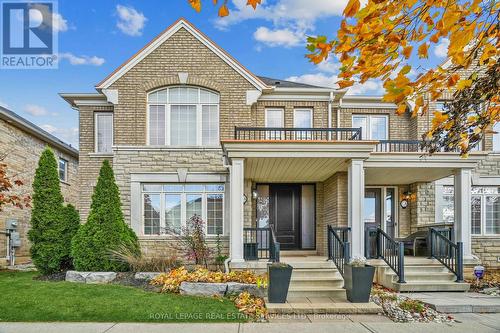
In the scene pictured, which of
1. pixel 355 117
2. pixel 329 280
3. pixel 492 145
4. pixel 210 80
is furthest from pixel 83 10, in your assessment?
pixel 492 145

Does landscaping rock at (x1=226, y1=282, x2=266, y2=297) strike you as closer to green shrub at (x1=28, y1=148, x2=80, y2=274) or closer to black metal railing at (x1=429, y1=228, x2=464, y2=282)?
black metal railing at (x1=429, y1=228, x2=464, y2=282)

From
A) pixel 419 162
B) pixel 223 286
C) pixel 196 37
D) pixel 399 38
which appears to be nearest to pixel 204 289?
pixel 223 286

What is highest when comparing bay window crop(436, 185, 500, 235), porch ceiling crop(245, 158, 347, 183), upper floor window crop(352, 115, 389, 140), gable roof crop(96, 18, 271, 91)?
gable roof crop(96, 18, 271, 91)

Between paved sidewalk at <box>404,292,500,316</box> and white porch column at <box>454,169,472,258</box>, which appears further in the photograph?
white porch column at <box>454,169,472,258</box>

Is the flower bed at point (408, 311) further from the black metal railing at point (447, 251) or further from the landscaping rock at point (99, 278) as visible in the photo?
the landscaping rock at point (99, 278)

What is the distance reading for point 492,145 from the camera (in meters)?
11.8

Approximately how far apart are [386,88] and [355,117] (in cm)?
980

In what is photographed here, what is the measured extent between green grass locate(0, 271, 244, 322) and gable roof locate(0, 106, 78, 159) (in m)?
7.61

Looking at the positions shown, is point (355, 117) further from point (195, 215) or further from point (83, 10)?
point (83, 10)

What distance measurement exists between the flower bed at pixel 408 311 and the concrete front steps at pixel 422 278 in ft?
4.57

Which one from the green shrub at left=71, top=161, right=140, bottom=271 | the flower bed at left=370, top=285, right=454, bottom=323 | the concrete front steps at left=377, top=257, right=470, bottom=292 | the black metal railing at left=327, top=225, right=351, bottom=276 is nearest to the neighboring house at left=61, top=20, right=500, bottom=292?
Result: the green shrub at left=71, top=161, right=140, bottom=271

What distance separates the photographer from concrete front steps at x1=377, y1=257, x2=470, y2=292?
8234 mm

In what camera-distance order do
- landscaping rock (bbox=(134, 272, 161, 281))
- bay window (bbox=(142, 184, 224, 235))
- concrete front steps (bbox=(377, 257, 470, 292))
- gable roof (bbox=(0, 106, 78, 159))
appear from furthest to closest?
1. gable roof (bbox=(0, 106, 78, 159))
2. bay window (bbox=(142, 184, 224, 235))
3. landscaping rock (bbox=(134, 272, 161, 281))
4. concrete front steps (bbox=(377, 257, 470, 292))

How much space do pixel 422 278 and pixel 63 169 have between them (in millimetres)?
16340
